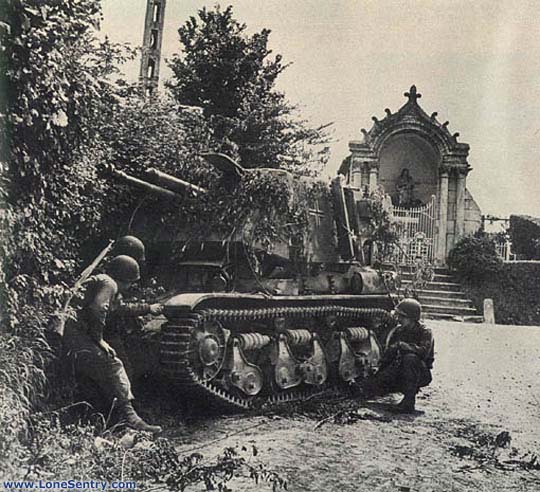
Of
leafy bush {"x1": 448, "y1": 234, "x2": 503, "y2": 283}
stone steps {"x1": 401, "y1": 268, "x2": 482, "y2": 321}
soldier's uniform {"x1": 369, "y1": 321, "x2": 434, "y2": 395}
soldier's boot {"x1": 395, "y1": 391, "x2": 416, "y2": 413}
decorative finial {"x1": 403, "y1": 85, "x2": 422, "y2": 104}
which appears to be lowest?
soldier's boot {"x1": 395, "y1": 391, "x2": 416, "y2": 413}

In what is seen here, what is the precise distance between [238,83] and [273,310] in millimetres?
11243

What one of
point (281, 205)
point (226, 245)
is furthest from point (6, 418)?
point (281, 205)

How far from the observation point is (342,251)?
33.3ft

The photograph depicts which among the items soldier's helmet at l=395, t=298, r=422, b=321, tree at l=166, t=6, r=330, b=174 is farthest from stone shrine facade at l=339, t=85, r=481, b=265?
soldier's helmet at l=395, t=298, r=422, b=321

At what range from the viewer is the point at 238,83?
18.7m

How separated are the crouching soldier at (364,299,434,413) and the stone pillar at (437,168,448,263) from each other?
14.4 meters

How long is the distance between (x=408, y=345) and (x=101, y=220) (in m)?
4.17

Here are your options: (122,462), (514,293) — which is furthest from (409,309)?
(514,293)

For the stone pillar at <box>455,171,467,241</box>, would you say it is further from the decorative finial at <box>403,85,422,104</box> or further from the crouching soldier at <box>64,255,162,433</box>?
the crouching soldier at <box>64,255,162,433</box>

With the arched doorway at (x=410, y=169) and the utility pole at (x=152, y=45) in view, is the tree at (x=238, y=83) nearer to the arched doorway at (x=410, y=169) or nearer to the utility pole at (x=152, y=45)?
the utility pole at (x=152, y=45)

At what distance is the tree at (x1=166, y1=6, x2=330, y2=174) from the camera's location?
18328 millimetres

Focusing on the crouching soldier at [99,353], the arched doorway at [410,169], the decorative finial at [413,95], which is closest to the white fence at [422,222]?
the arched doorway at [410,169]

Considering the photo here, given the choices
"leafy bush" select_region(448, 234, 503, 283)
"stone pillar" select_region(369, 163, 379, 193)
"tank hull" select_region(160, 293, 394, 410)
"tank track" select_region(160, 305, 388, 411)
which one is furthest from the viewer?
"stone pillar" select_region(369, 163, 379, 193)

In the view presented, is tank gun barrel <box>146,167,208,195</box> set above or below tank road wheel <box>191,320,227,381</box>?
above
